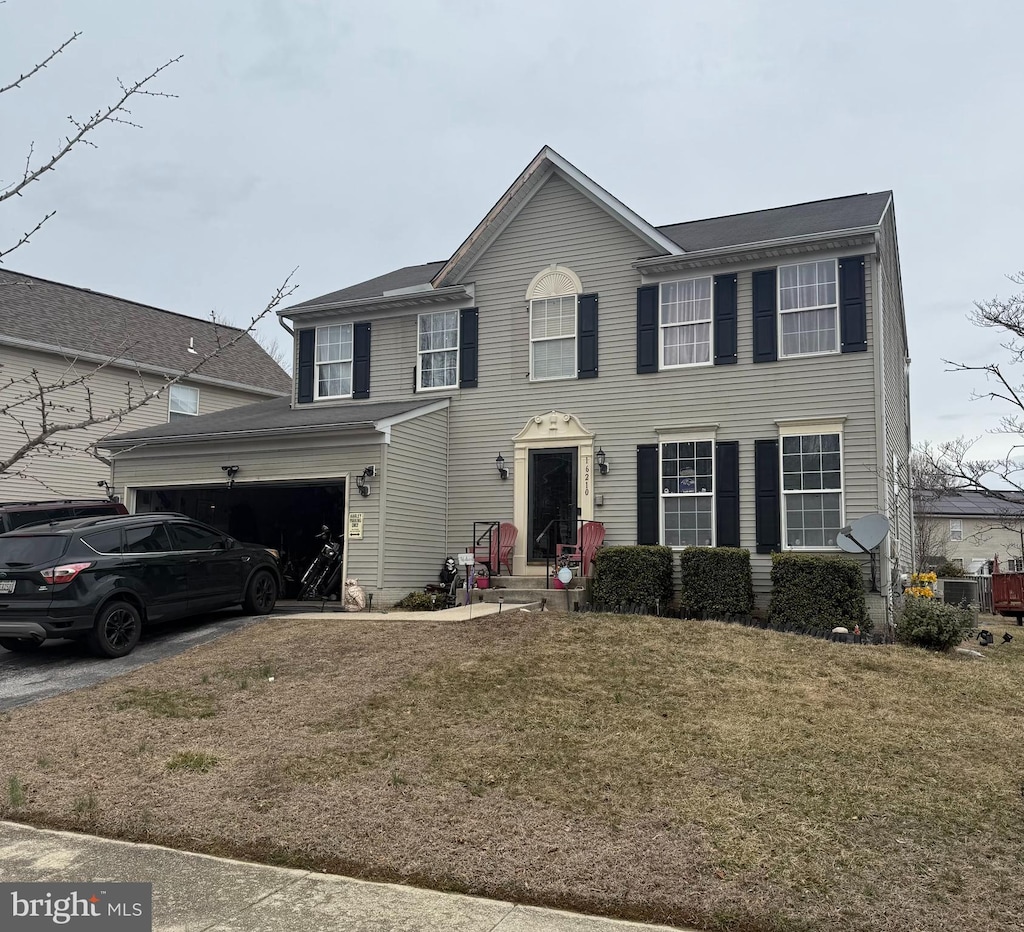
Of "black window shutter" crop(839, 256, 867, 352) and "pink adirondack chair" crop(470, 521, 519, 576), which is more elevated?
"black window shutter" crop(839, 256, 867, 352)

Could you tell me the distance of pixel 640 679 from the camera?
358 inches

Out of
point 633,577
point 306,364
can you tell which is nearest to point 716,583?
point 633,577

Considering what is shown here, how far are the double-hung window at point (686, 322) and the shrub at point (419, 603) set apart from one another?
218 inches

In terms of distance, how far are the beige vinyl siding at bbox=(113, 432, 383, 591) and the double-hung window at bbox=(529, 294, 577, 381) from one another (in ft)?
11.2

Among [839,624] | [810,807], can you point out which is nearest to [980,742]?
[810,807]

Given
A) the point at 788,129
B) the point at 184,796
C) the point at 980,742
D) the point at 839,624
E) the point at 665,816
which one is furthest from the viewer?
the point at 788,129

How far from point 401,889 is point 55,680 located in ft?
23.3

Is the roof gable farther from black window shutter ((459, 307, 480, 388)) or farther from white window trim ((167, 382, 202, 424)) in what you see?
white window trim ((167, 382, 202, 424))

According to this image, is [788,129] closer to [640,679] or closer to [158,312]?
[640,679]

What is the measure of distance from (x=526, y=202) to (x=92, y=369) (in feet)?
35.3

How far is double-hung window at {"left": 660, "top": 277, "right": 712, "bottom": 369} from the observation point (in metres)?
15.0

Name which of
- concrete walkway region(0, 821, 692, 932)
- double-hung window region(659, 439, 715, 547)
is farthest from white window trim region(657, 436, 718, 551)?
concrete walkway region(0, 821, 692, 932)

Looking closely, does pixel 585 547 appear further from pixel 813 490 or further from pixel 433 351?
pixel 433 351

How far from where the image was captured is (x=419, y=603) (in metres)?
14.7
